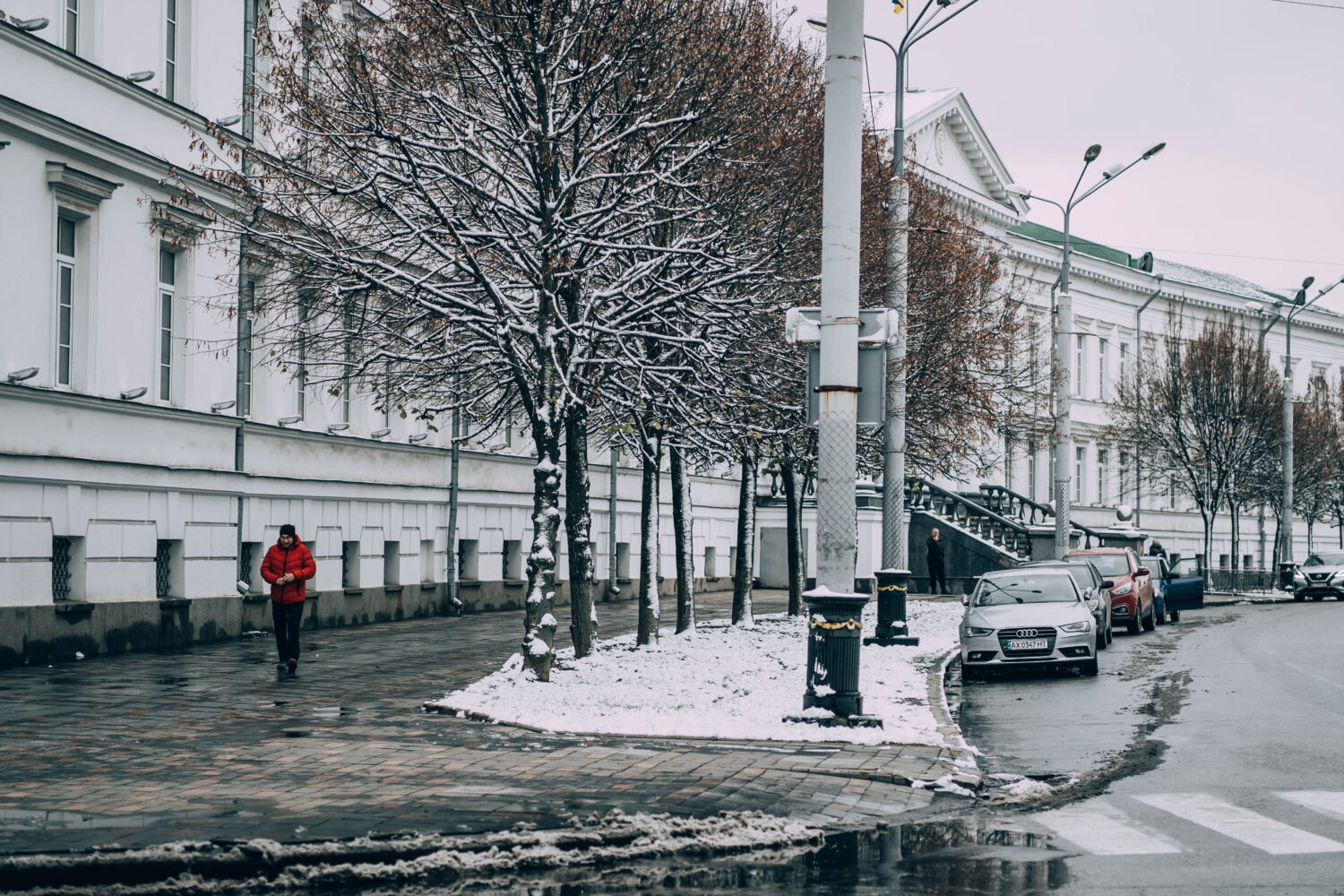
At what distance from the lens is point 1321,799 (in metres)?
10.2

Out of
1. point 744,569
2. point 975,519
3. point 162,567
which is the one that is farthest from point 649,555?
point 975,519

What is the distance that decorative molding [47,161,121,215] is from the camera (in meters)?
20.9

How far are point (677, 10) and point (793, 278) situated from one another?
3248mm

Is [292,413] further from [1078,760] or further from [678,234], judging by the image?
[1078,760]

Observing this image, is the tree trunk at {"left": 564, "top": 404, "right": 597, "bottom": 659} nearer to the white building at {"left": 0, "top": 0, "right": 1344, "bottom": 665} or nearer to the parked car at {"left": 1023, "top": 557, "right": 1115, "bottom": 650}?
the white building at {"left": 0, "top": 0, "right": 1344, "bottom": 665}

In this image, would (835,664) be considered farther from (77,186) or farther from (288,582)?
(77,186)

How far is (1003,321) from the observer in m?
34.1

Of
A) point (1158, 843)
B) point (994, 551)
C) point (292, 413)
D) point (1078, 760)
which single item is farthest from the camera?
point (994, 551)

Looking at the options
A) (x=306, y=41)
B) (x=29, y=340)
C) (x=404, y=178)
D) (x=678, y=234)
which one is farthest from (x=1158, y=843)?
(x=29, y=340)

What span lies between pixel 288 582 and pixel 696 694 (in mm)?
5387

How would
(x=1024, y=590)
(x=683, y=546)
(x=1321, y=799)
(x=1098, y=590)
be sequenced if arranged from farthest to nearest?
(x=1098, y=590) → (x=683, y=546) → (x=1024, y=590) → (x=1321, y=799)

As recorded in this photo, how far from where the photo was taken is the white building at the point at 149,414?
65.7ft

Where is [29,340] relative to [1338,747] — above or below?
above

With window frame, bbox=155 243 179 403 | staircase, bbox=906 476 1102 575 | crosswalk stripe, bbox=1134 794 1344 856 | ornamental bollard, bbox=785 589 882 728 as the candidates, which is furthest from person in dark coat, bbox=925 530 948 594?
crosswalk stripe, bbox=1134 794 1344 856
